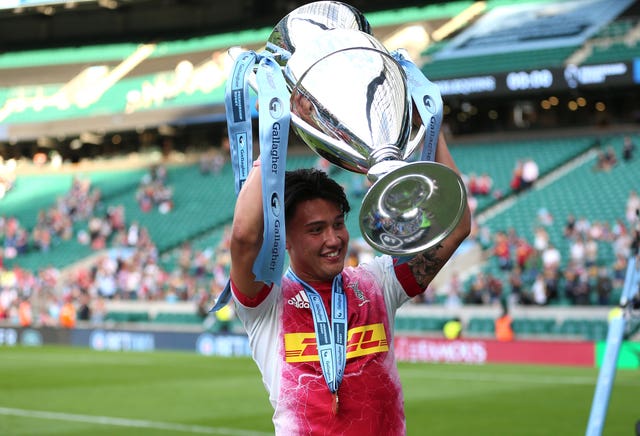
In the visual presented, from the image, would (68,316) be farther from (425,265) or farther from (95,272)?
(425,265)

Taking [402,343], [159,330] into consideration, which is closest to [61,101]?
[159,330]

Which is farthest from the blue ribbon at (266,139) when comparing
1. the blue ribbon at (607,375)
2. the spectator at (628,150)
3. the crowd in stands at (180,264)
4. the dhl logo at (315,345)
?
the spectator at (628,150)

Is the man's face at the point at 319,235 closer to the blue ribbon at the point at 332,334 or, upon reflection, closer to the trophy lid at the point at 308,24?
the blue ribbon at the point at 332,334

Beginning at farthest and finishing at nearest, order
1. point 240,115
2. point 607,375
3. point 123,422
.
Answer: point 123,422
point 607,375
point 240,115

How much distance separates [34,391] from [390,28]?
81.0ft

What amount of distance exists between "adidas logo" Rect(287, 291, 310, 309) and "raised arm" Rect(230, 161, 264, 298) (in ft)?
0.77

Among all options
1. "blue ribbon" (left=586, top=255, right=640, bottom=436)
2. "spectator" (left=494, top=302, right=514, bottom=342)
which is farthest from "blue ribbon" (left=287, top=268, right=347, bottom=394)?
"spectator" (left=494, top=302, right=514, bottom=342)

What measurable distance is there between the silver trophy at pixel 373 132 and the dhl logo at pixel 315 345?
50 centimetres

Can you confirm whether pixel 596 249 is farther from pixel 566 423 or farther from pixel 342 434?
pixel 342 434

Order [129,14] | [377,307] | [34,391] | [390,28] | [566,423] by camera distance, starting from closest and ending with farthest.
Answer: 1. [377,307]
2. [566,423]
3. [34,391]
4. [390,28]
5. [129,14]

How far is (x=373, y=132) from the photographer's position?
2.73 m

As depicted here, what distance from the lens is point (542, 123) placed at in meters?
32.0

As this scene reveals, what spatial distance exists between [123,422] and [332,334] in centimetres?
871

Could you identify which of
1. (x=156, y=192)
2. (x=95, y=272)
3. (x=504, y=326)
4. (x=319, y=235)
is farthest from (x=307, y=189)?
(x=156, y=192)
